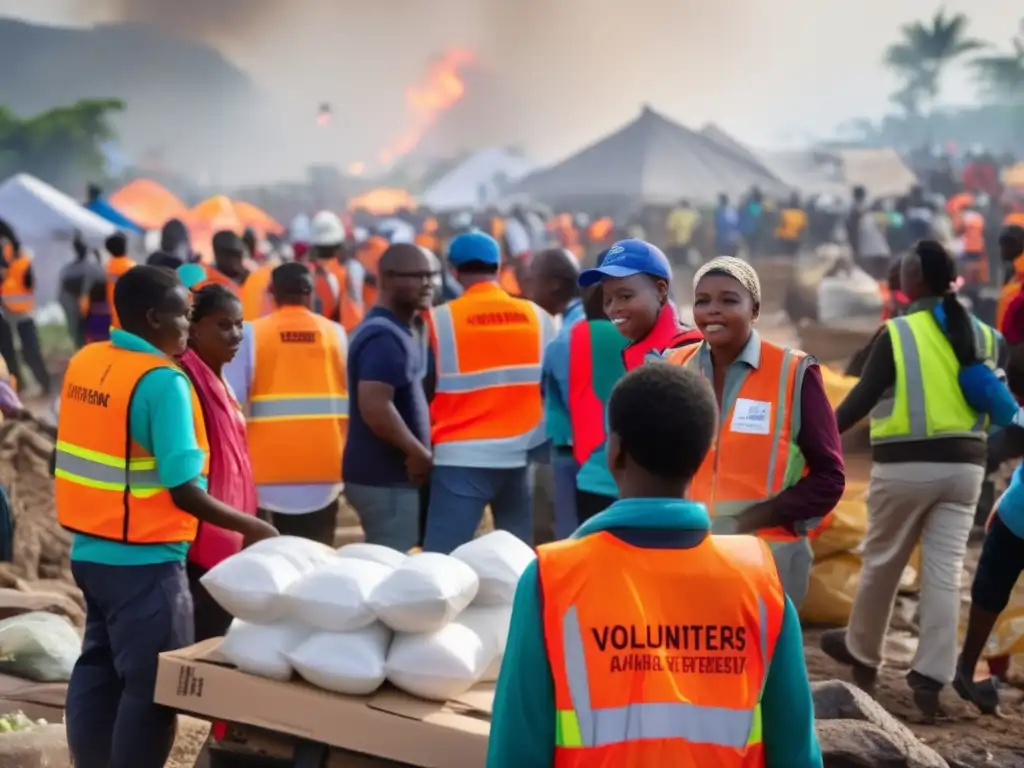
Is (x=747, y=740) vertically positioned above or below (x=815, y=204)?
below

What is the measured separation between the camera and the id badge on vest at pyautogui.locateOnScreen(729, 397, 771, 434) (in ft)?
12.8

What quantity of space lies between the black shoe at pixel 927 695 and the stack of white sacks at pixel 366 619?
102 inches

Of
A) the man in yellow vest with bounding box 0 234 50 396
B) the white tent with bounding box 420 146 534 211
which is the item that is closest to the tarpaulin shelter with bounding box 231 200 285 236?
the white tent with bounding box 420 146 534 211

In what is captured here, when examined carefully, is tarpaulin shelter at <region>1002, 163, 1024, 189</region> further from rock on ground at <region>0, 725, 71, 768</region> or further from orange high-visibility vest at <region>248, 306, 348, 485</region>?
rock on ground at <region>0, 725, 71, 768</region>

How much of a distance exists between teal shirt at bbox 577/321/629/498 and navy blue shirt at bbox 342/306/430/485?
2.76 feet

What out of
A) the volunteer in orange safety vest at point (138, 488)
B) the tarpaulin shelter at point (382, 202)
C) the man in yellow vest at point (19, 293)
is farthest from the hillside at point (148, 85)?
the volunteer in orange safety vest at point (138, 488)

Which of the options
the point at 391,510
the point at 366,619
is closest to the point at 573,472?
the point at 391,510

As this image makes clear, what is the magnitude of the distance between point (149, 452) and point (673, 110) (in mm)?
75278

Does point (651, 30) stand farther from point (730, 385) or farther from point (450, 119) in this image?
point (730, 385)

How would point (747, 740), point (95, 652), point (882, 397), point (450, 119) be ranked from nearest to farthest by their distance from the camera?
1. point (747, 740)
2. point (95, 652)
3. point (882, 397)
4. point (450, 119)

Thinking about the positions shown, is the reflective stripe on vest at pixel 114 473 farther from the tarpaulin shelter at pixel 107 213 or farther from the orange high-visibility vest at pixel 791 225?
the orange high-visibility vest at pixel 791 225

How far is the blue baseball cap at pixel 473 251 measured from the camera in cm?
600

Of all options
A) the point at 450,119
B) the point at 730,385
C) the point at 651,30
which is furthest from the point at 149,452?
the point at 450,119

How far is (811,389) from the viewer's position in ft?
13.0
